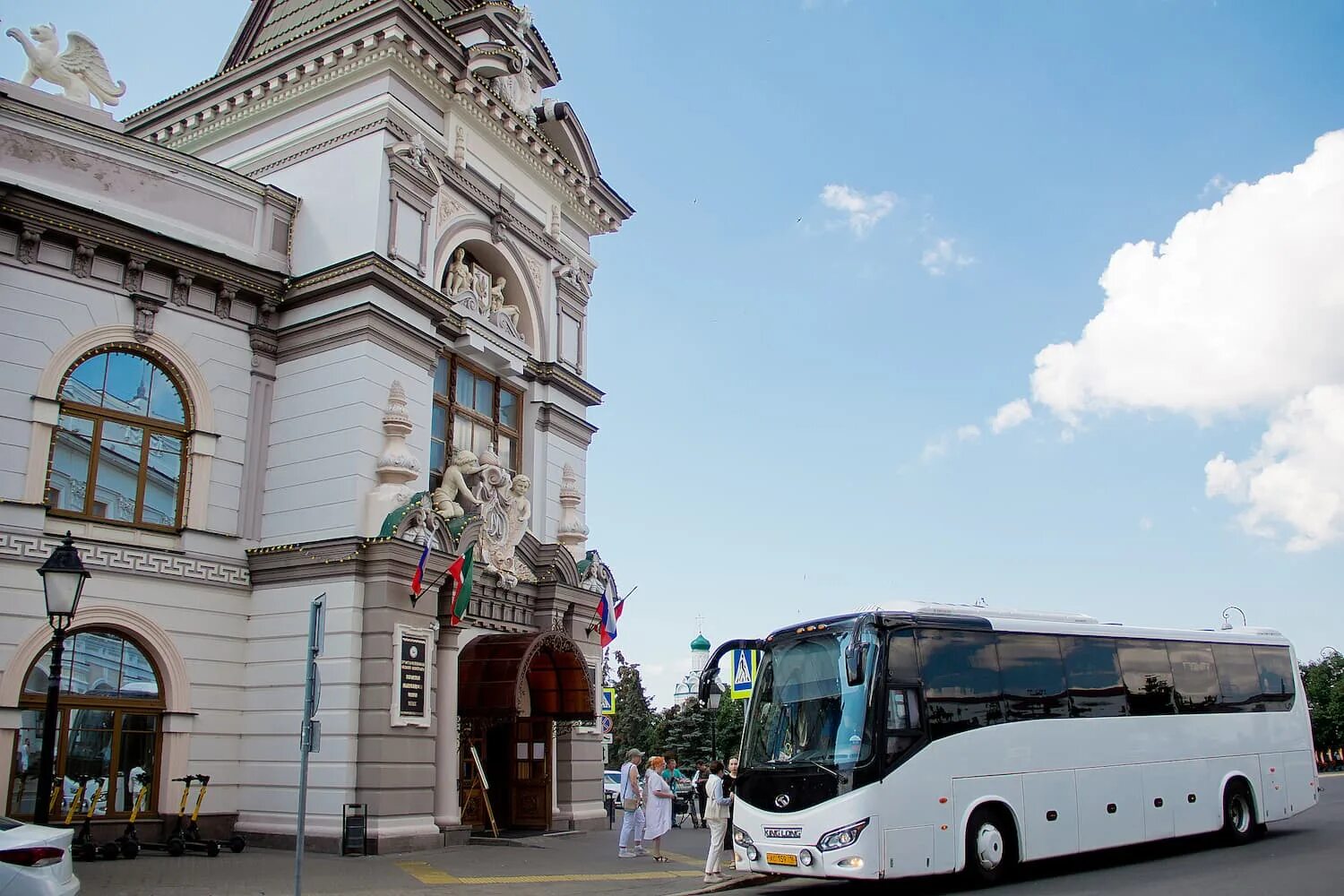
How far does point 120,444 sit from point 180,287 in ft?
9.61

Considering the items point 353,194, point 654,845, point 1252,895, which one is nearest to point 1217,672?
point 1252,895

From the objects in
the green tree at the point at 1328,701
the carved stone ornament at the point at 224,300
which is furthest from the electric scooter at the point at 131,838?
the green tree at the point at 1328,701

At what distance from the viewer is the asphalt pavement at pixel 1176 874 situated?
13.0 m

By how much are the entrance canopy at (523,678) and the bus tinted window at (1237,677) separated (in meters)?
11.4

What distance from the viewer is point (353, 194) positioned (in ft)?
66.3

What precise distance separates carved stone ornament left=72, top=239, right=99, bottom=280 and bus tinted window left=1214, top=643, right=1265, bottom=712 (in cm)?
1962

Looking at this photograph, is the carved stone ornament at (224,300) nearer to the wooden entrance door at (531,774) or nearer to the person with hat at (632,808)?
the wooden entrance door at (531,774)

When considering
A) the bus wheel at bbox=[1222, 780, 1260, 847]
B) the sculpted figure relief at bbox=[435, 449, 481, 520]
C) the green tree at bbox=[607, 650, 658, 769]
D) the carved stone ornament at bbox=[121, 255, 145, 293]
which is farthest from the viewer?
the green tree at bbox=[607, 650, 658, 769]

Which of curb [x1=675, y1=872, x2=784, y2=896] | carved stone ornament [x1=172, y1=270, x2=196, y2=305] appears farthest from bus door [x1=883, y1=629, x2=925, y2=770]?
carved stone ornament [x1=172, y1=270, x2=196, y2=305]

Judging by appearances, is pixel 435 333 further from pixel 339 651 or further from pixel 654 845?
pixel 654 845

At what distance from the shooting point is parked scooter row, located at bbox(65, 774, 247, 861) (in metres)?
15.6

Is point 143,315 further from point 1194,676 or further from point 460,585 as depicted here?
point 1194,676

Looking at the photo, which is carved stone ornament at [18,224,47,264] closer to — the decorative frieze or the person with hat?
the decorative frieze

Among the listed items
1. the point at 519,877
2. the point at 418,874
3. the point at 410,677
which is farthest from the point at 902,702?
the point at 410,677
